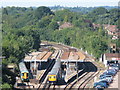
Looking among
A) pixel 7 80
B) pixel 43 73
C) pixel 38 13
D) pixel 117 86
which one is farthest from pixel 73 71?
pixel 38 13

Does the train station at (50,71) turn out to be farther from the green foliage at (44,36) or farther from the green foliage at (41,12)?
the green foliage at (41,12)

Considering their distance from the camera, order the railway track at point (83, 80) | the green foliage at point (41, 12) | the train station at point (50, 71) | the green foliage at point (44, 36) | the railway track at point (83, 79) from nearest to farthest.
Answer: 1. the railway track at point (83, 79)
2. the railway track at point (83, 80)
3. the train station at point (50, 71)
4. the green foliage at point (44, 36)
5. the green foliage at point (41, 12)

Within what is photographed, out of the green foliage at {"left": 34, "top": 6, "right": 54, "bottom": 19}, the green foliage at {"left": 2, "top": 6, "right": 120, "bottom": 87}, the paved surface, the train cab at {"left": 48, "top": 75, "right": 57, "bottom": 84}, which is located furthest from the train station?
the green foliage at {"left": 34, "top": 6, "right": 54, "bottom": 19}

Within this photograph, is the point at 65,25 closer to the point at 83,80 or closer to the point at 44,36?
the point at 44,36

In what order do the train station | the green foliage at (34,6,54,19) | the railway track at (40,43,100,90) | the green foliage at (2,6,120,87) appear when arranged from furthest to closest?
the green foliage at (34,6,54,19) < the green foliage at (2,6,120,87) < the train station < the railway track at (40,43,100,90)

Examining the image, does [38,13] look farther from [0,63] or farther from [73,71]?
[0,63]

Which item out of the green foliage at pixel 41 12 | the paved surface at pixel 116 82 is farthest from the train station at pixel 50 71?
the green foliage at pixel 41 12

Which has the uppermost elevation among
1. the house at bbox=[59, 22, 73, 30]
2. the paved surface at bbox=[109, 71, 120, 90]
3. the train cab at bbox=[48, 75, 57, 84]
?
the train cab at bbox=[48, 75, 57, 84]

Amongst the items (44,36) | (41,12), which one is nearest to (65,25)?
(44,36)

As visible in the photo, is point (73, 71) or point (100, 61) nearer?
point (73, 71)

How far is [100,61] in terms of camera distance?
1756 centimetres

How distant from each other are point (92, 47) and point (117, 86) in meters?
8.40

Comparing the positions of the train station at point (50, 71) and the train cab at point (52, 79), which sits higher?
the train cab at point (52, 79)

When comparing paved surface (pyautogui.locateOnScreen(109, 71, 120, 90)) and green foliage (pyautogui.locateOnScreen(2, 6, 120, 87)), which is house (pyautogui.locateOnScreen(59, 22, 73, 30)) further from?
paved surface (pyautogui.locateOnScreen(109, 71, 120, 90))
